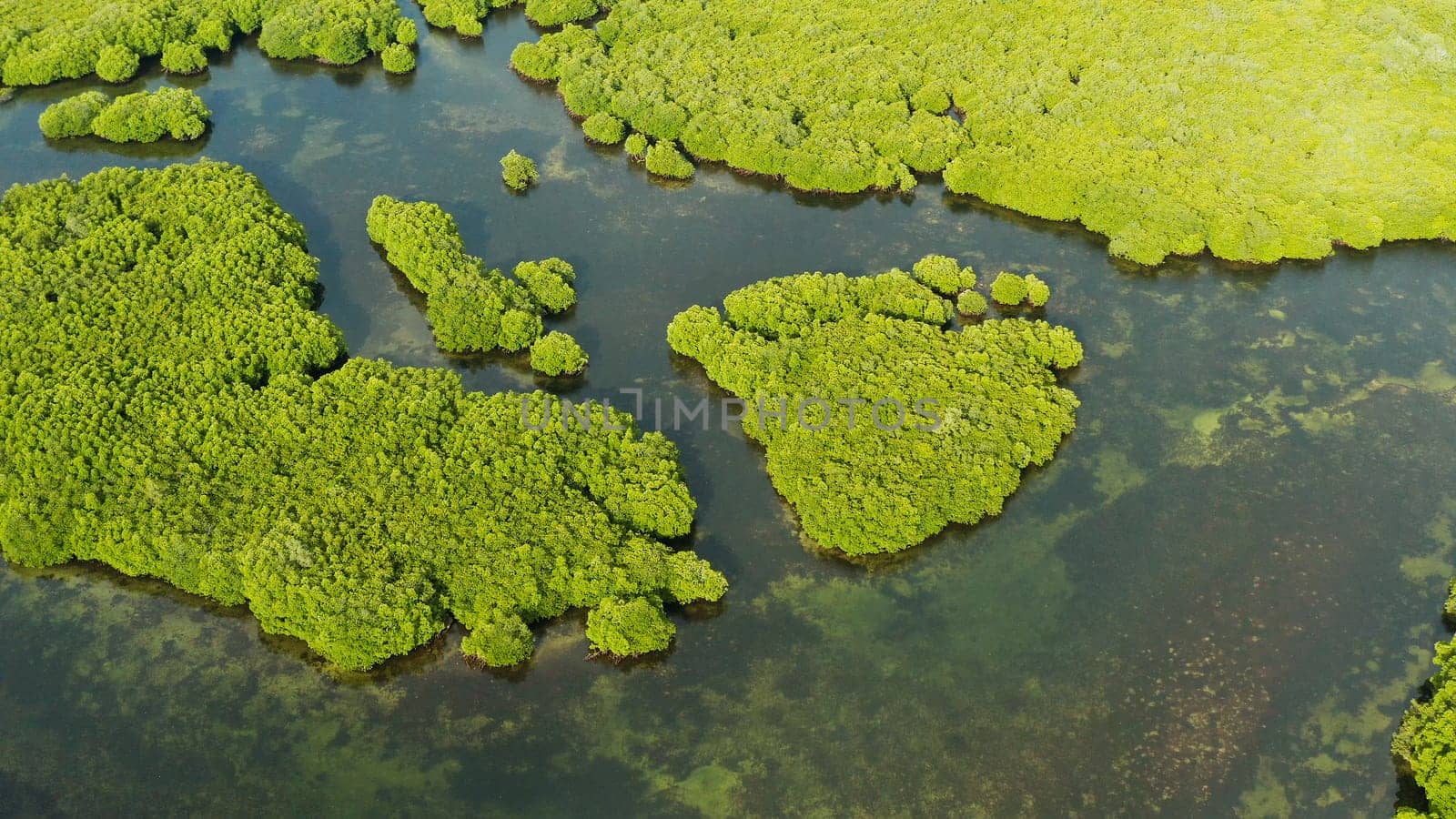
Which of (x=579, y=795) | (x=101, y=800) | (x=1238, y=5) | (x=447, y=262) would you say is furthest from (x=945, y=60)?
(x=101, y=800)

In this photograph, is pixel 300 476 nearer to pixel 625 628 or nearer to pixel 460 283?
pixel 460 283

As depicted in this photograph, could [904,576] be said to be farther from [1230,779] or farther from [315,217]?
[315,217]

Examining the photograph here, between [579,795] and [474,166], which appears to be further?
[474,166]

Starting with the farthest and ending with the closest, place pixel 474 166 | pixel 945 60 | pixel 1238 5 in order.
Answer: pixel 1238 5
pixel 945 60
pixel 474 166

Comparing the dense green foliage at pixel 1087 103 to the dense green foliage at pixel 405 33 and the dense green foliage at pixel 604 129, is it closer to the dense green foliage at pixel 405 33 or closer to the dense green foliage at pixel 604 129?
the dense green foliage at pixel 604 129

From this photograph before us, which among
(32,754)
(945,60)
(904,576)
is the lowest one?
(32,754)

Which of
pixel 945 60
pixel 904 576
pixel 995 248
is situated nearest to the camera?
pixel 904 576

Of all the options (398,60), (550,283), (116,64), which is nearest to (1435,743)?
(550,283)
